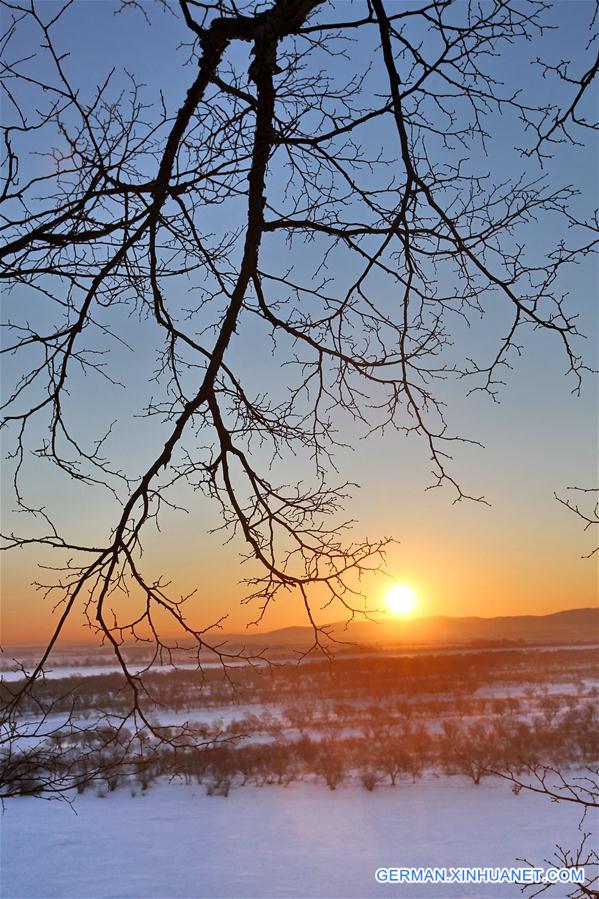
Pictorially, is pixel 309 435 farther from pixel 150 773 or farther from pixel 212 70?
pixel 150 773

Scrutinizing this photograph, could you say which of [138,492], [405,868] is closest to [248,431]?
[138,492]

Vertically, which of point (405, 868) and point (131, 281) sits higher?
point (131, 281)

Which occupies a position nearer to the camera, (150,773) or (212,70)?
(212,70)

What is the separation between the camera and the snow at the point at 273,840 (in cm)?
2173

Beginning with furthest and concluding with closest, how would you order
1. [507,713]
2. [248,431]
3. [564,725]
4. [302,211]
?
[507,713] → [564,725] → [248,431] → [302,211]

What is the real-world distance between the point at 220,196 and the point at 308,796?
32176 millimetres

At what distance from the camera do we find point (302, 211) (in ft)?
7.95

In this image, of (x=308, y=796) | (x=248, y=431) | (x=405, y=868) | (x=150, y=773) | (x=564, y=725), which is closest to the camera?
(x=248, y=431)

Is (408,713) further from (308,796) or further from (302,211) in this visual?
(302,211)

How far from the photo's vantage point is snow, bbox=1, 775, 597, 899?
21.7m

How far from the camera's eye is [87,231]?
2.05 m

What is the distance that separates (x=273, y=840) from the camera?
25.6 metres

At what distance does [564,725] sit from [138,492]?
4204cm

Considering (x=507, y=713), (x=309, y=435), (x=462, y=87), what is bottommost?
(x=507, y=713)
